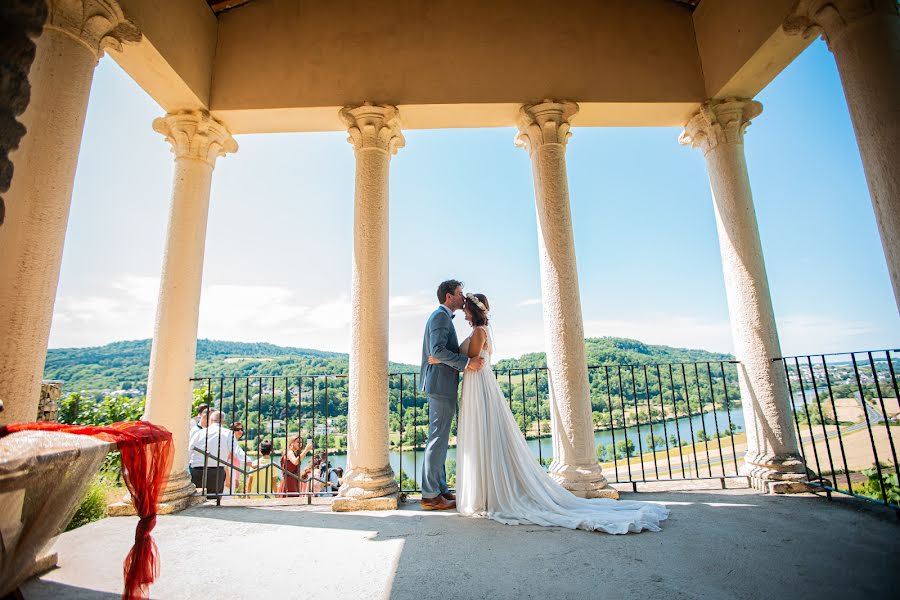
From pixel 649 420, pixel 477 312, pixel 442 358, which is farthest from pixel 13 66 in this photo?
pixel 649 420

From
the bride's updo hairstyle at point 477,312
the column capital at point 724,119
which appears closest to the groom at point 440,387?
the bride's updo hairstyle at point 477,312

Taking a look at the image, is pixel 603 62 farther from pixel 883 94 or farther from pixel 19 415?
pixel 19 415

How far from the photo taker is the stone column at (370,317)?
17.5 ft

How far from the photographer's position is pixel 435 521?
14.8ft

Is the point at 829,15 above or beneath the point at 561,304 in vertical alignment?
above

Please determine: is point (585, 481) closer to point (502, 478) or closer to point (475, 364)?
point (502, 478)

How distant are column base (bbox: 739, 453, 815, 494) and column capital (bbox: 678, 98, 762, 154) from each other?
4624 mm

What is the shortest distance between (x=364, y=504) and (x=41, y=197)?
15.1 ft

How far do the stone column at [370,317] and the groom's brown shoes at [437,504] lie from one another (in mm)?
412

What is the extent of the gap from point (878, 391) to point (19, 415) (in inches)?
311

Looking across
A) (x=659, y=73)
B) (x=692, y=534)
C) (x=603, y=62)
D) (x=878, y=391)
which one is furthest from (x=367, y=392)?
(x=659, y=73)

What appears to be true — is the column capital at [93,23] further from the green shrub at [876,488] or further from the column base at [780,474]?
the green shrub at [876,488]

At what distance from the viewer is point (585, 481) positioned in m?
5.29

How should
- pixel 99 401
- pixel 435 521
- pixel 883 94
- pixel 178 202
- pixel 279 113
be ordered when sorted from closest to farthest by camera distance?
pixel 883 94 < pixel 435 521 < pixel 178 202 < pixel 279 113 < pixel 99 401
